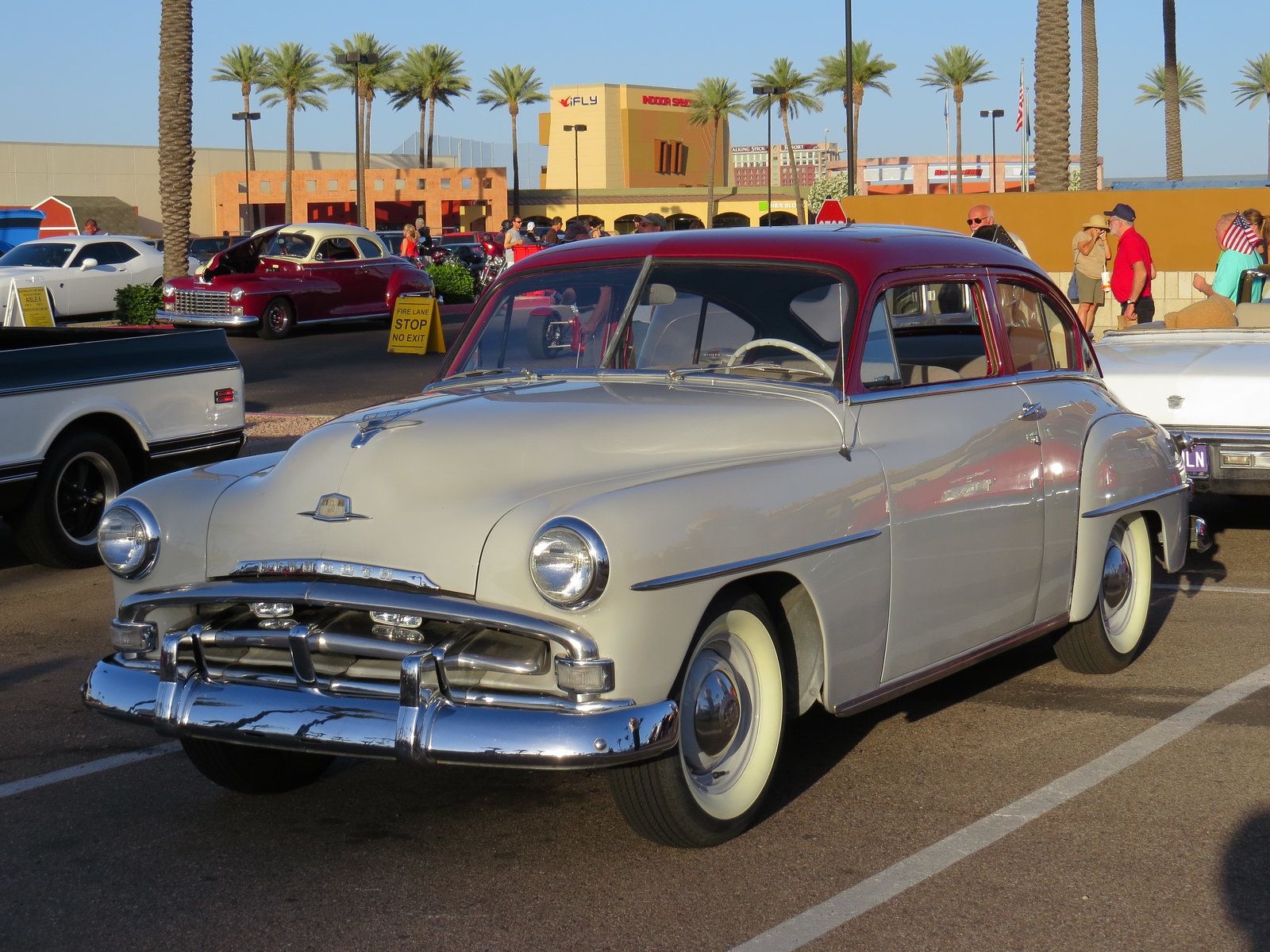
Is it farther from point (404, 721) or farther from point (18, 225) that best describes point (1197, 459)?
point (18, 225)

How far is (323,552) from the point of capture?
155 inches

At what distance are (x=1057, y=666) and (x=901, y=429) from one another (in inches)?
77.1

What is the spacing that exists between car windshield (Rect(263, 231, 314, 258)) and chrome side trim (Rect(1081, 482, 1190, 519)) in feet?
65.1

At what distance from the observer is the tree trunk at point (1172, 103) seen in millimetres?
34188

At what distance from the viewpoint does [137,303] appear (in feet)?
81.5

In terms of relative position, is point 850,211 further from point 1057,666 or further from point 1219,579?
point 1057,666

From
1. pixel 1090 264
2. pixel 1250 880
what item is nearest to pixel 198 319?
pixel 1090 264

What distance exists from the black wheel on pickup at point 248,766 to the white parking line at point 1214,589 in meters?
4.62

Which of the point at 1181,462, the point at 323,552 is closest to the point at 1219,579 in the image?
the point at 1181,462

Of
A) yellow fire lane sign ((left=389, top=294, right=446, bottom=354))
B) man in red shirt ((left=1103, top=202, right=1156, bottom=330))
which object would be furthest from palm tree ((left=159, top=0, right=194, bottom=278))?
man in red shirt ((left=1103, top=202, right=1156, bottom=330))

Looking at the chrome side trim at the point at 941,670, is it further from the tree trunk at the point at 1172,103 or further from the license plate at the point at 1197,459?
the tree trunk at the point at 1172,103

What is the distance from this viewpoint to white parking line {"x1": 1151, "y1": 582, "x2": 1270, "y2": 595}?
7.52 meters

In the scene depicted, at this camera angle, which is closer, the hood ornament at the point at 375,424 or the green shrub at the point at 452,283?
the hood ornament at the point at 375,424

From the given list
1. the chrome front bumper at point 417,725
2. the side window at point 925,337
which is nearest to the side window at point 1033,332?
the side window at point 925,337
